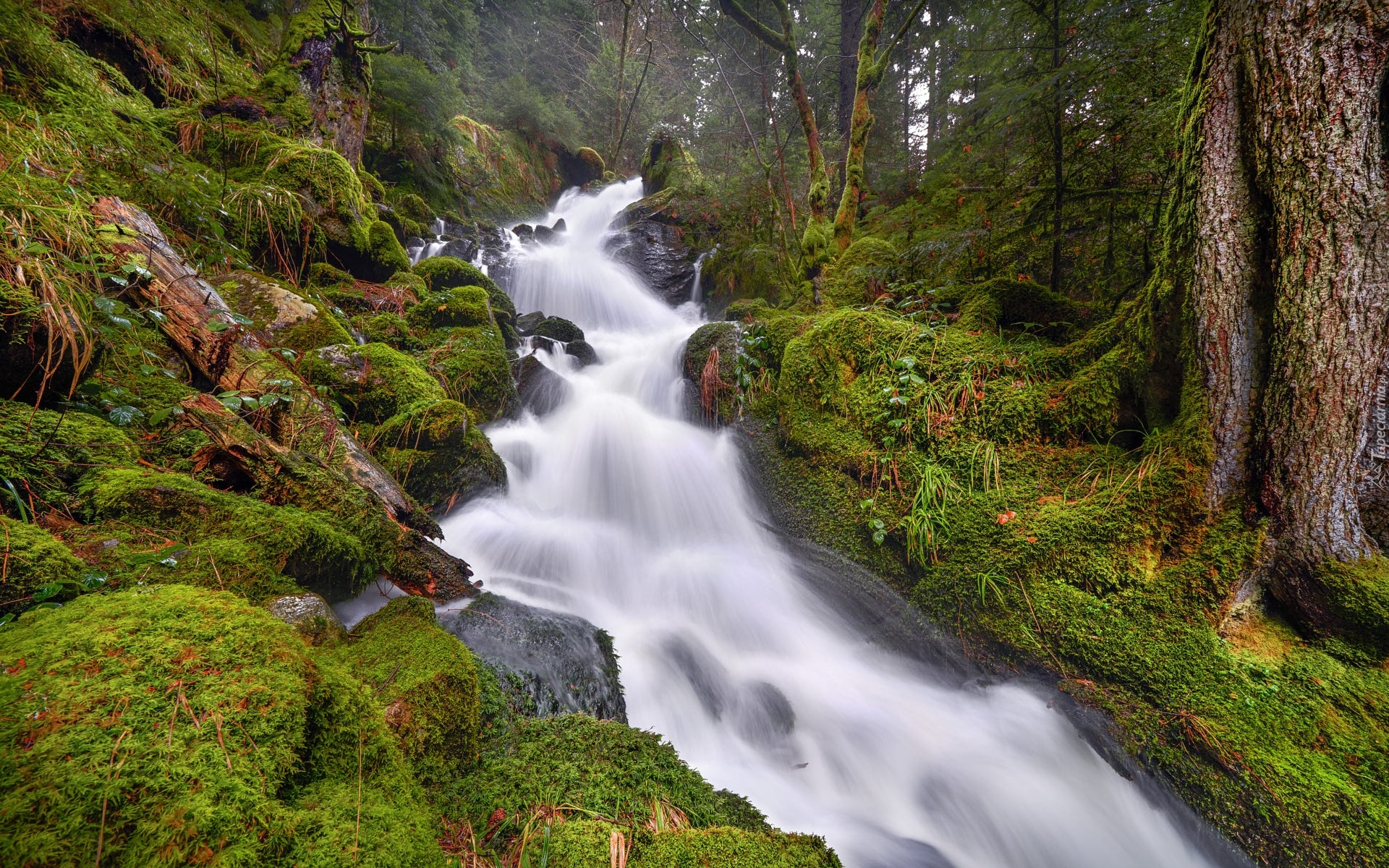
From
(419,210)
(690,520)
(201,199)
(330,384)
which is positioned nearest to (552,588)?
→ (690,520)

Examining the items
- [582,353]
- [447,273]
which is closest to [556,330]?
[582,353]

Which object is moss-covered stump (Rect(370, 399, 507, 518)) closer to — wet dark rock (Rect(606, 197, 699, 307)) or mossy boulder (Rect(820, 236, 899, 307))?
mossy boulder (Rect(820, 236, 899, 307))

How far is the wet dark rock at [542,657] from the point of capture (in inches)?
94.3

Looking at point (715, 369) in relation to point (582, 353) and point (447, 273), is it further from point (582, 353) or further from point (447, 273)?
point (447, 273)

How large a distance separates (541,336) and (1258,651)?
8.01 metres

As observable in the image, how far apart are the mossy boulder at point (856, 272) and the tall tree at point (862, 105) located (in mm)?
474

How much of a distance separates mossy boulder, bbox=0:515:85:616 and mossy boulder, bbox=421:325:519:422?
12.1ft

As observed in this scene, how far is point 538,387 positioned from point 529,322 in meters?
3.10

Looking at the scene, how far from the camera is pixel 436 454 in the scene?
418 cm

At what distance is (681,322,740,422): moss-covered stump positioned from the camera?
17.5ft

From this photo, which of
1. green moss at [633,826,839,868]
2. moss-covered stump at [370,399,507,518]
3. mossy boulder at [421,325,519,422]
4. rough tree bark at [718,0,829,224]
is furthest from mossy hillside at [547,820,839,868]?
rough tree bark at [718,0,829,224]

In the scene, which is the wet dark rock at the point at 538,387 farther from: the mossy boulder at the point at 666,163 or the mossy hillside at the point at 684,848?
the mossy boulder at the point at 666,163

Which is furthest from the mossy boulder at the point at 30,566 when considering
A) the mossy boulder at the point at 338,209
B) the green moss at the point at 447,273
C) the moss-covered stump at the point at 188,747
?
the green moss at the point at 447,273

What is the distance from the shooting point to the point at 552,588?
374 centimetres
